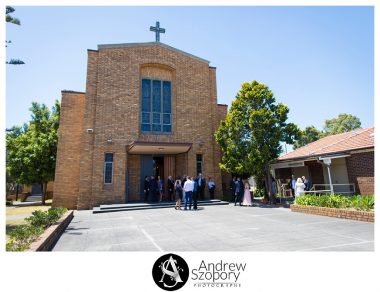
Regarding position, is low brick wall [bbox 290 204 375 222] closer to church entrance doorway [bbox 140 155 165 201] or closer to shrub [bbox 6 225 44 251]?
church entrance doorway [bbox 140 155 165 201]

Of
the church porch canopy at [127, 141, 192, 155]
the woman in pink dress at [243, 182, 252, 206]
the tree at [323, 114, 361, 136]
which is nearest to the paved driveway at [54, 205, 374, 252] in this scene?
the woman in pink dress at [243, 182, 252, 206]

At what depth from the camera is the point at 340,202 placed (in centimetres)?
942

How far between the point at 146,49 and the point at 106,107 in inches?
193

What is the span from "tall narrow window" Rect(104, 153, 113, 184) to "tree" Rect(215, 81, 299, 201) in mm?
6727

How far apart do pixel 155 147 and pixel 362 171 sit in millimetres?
11051

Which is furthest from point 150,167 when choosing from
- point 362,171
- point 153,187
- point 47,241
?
point 362,171

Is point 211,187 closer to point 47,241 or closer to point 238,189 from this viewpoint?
point 238,189

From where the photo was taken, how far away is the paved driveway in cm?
543

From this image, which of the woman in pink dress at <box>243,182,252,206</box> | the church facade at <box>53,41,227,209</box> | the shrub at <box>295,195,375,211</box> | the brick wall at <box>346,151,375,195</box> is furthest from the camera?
the church facade at <box>53,41,227,209</box>

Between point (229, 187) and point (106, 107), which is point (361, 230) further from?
point (106, 107)

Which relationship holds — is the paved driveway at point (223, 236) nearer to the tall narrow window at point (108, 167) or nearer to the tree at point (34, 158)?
the tall narrow window at point (108, 167)

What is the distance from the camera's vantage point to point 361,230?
6672mm

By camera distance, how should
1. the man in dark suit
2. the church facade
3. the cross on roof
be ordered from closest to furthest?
the man in dark suit < the church facade < the cross on roof
